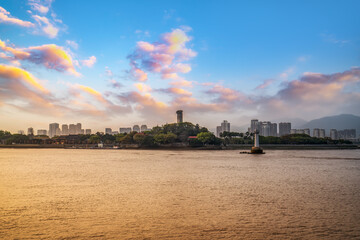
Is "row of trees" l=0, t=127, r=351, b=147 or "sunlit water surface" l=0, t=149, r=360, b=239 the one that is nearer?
"sunlit water surface" l=0, t=149, r=360, b=239

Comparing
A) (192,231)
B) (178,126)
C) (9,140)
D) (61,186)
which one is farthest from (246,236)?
(9,140)

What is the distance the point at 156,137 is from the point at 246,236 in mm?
137213

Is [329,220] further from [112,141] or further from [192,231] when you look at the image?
[112,141]

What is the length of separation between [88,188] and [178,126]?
14230 cm

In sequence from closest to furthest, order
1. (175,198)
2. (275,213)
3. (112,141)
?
1. (275,213)
2. (175,198)
3. (112,141)

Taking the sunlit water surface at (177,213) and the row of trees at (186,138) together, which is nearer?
the sunlit water surface at (177,213)

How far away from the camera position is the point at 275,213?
1388 centimetres

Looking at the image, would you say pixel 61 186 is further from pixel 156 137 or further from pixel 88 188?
pixel 156 137

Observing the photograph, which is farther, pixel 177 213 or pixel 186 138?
pixel 186 138

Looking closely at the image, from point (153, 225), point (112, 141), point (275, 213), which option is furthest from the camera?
point (112, 141)

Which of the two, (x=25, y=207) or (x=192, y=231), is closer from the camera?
(x=192, y=231)

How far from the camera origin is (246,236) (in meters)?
10.3

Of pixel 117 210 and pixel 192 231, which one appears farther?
pixel 117 210

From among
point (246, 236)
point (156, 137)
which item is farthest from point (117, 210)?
point (156, 137)
